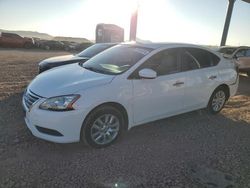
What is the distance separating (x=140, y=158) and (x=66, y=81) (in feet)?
5.41

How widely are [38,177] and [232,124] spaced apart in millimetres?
4220

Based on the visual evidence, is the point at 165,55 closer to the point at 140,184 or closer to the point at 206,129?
the point at 206,129

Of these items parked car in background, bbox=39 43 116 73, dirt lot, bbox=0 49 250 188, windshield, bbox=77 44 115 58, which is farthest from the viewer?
windshield, bbox=77 44 115 58

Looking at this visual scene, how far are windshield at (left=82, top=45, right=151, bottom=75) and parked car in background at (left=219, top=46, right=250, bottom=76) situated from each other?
9608 mm

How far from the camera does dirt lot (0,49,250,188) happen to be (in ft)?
12.8

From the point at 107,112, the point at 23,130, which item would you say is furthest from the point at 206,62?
the point at 23,130

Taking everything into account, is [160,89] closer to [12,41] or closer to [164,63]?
[164,63]

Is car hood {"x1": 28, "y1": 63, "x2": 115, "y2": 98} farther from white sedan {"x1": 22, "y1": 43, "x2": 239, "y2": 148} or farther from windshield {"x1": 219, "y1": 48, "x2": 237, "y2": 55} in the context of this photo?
windshield {"x1": 219, "y1": 48, "x2": 237, "y2": 55}

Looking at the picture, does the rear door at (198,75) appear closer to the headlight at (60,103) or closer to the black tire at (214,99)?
the black tire at (214,99)

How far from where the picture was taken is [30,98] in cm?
471

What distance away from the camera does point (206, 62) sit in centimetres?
629

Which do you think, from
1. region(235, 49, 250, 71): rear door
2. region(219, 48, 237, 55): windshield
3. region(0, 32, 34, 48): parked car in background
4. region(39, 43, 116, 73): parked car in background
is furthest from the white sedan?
region(0, 32, 34, 48): parked car in background

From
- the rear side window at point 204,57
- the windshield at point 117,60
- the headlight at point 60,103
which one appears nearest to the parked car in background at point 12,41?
the windshield at point 117,60

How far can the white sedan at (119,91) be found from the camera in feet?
14.3
